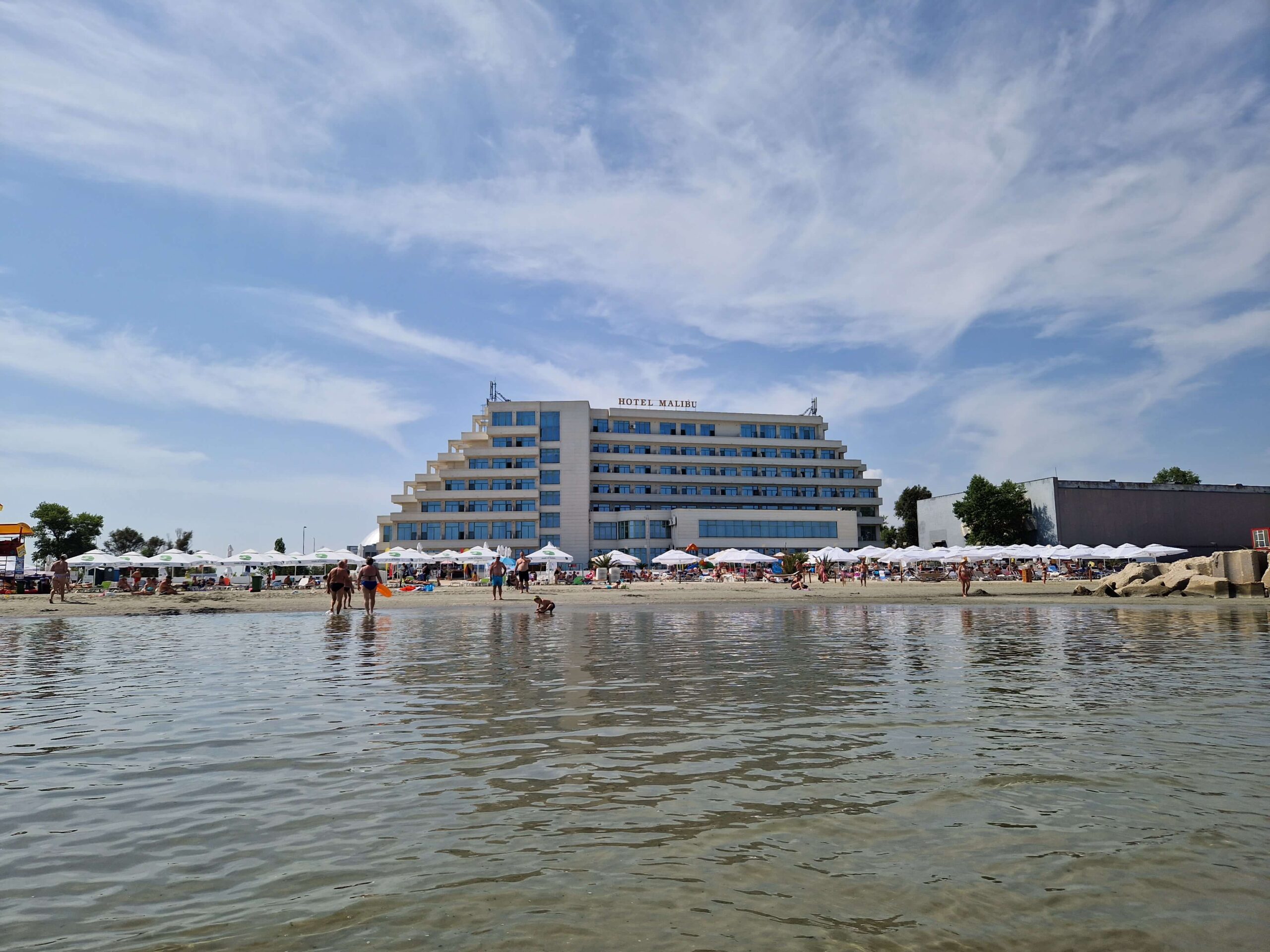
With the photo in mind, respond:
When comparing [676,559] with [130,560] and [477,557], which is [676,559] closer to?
[477,557]

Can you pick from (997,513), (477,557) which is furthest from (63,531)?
(997,513)

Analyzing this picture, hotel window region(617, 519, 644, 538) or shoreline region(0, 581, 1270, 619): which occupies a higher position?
hotel window region(617, 519, 644, 538)

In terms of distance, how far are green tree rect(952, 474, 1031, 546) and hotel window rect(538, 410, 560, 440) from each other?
44150 millimetres

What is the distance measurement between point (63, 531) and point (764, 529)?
274 ft

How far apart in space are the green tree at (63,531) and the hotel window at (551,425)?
57.1 m

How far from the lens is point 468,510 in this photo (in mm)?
84188

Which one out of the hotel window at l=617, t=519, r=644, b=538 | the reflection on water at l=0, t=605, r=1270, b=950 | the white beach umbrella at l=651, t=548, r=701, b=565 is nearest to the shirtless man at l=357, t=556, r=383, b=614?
the reflection on water at l=0, t=605, r=1270, b=950

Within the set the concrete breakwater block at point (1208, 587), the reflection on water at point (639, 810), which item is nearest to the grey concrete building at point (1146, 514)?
the concrete breakwater block at point (1208, 587)

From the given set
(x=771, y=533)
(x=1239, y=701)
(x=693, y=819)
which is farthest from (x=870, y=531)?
(x=693, y=819)

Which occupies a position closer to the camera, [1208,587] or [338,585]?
[338,585]

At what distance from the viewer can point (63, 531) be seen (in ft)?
307

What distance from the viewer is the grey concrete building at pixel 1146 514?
74500mm

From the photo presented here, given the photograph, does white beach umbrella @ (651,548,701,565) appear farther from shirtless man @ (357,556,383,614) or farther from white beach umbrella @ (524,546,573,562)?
shirtless man @ (357,556,383,614)

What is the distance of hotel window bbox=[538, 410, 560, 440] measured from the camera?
8794 centimetres
